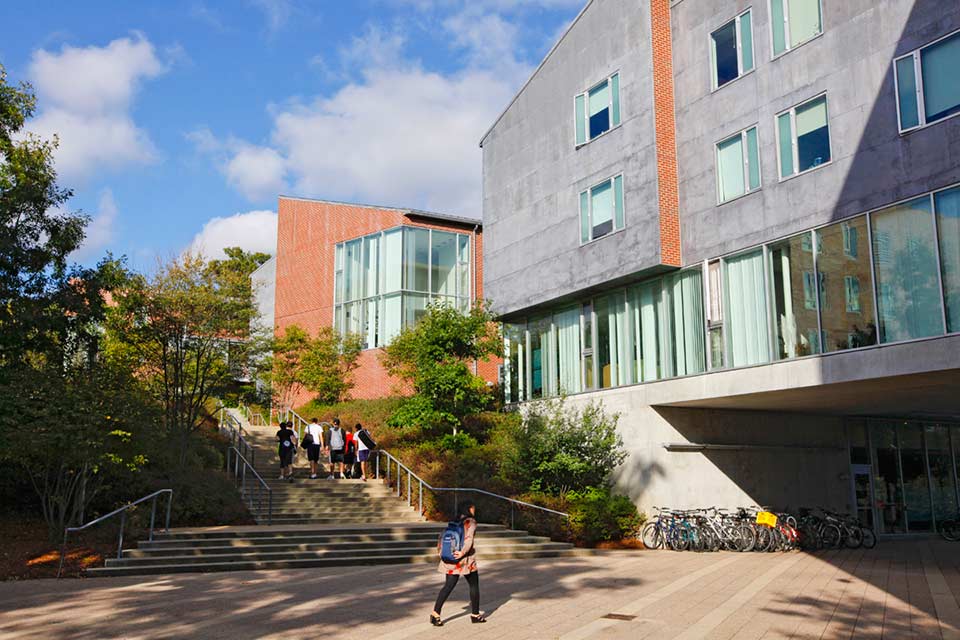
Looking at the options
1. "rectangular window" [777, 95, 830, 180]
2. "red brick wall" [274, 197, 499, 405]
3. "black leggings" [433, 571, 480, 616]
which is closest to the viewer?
"black leggings" [433, 571, 480, 616]

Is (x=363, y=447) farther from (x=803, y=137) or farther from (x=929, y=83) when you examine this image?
(x=929, y=83)

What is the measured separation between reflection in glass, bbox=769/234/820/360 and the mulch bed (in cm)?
1362

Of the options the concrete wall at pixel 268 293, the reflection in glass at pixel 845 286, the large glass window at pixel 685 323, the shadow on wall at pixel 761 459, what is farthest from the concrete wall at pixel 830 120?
the concrete wall at pixel 268 293

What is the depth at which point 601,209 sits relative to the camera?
22.8 m

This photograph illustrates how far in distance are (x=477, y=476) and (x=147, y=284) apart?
979cm

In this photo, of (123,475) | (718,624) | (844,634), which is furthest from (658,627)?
(123,475)

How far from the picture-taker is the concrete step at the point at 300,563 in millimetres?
14141

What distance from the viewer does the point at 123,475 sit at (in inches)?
696

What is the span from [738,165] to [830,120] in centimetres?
256

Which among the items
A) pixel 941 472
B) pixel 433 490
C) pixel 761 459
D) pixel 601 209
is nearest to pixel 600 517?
pixel 433 490

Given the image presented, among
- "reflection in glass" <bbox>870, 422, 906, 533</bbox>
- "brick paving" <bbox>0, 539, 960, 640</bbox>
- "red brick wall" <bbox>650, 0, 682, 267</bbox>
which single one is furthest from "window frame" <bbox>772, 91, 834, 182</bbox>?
"reflection in glass" <bbox>870, 422, 906, 533</bbox>

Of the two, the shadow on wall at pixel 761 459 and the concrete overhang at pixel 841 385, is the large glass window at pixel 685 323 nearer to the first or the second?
the concrete overhang at pixel 841 385

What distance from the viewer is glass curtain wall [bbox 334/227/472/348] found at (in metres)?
37.1

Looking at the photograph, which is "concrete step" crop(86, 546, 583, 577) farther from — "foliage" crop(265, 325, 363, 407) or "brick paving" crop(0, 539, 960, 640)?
"foliage" crop(265, 325, 363, 407)
